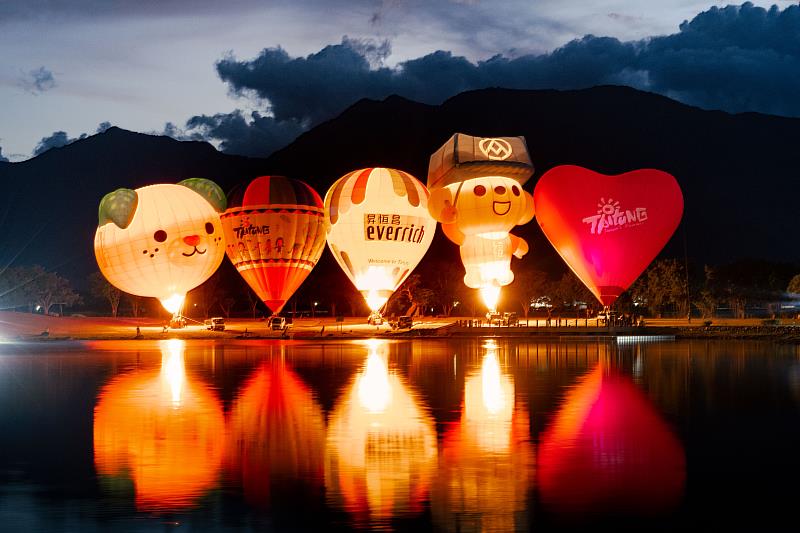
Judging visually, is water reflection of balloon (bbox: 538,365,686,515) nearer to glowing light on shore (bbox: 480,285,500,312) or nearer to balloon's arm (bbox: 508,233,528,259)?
glowing light on shore (bbox: 480,285,500,312)

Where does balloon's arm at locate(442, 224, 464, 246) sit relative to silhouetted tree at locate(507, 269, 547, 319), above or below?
above

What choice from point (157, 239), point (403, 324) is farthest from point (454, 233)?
point (157, 239)

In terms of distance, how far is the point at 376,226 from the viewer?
51.8 m

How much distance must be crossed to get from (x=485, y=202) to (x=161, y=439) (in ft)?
127

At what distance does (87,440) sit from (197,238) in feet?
129

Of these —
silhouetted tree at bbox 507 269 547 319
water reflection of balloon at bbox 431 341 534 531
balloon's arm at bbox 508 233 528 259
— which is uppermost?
balloon's arm at bbox 508 233 528 259

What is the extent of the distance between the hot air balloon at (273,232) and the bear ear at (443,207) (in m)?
6.87

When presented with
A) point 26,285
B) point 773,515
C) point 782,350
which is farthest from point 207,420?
point 26,285

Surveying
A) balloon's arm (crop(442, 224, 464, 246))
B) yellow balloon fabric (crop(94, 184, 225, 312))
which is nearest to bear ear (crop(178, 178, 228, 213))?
yellow balloon fabric (crop(94, 184, 225, 312))

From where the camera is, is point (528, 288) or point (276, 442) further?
point (528, 288)

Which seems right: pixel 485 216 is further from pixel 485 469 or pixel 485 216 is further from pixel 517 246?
pixel 485 469

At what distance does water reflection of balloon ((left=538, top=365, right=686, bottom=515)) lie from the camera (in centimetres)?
1040

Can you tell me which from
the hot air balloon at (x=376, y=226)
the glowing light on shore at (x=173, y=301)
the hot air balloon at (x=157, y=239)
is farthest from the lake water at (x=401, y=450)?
the glowing light on shore at (x=173, y=301)

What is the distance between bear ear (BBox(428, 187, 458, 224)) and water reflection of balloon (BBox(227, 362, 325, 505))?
31.0m
